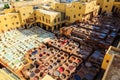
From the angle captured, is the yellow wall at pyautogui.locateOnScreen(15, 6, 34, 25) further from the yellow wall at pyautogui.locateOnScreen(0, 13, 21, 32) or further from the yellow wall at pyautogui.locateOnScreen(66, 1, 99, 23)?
the yellow wall at pyautogui.locateOnScreen(66, 1, 99, 23)

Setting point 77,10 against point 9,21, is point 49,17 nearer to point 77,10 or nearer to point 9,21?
point 77,10

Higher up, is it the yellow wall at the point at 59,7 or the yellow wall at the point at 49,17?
the yellow wall at the point at 59,7

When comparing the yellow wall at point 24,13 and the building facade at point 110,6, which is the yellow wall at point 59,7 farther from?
the building facade at point 110,6

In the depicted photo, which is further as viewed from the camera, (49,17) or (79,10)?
(49,17)

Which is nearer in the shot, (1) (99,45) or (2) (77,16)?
(1) (99,45)

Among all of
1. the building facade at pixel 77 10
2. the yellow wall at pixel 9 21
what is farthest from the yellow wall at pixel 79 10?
the yellow wall at pixel 9 21

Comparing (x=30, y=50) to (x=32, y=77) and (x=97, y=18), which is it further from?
(x=97, y=18)

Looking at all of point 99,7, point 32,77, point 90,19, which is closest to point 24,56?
point 32,77

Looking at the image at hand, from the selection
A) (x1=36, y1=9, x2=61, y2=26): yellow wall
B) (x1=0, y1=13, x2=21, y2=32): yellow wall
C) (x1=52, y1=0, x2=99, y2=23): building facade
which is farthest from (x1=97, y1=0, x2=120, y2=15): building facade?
(x1=0, y1=13, x2=21, y2=32): yellow wall

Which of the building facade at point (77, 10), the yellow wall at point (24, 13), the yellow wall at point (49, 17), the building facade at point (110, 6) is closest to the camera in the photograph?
the building facade at point (77, 10)

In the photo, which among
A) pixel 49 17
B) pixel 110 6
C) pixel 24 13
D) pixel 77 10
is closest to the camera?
pixel 77 10

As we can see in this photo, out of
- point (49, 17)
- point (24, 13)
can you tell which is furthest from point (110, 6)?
point (24, 13)
